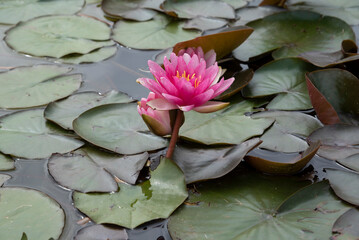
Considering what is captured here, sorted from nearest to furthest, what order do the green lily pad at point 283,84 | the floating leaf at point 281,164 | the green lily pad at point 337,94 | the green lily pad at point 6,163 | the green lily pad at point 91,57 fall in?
the floating leaf at point 281,164
the green lily pad at point 6,163
the green lily pad at point 337,94
the green lily pad at point 283,84
the green lily pad at point 91,57

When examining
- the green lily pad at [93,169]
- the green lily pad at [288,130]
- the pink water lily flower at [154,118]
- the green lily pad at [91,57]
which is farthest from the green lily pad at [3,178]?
the green lily pad at [288,130]

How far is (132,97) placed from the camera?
2.28 meters

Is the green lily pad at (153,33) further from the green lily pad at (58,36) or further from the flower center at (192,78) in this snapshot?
the flower center at (192,78)

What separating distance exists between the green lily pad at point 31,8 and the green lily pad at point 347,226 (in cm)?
224

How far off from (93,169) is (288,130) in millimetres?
875

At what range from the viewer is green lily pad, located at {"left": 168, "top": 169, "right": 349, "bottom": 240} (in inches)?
60.7

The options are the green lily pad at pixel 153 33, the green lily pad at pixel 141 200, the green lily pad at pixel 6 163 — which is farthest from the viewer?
the green lily pad at pixel 153 33

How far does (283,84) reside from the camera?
90.7 inches

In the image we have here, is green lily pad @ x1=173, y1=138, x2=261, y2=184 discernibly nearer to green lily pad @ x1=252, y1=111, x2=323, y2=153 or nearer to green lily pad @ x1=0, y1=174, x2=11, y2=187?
green lily pad @ x1=252, y1=111, x2=323, y2=153

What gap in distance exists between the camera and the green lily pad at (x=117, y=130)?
190 centimetres

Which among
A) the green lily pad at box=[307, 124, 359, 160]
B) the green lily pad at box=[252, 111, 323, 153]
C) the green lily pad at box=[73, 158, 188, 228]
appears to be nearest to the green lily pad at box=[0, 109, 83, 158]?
the green lily pad at box=[73, 158, 188, 228]

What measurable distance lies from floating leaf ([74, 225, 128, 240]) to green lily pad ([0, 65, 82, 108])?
0.88 meters

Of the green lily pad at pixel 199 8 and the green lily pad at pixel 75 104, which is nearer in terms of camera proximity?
the green lily pad at pixel 75 104

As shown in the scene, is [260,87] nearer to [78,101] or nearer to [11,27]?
[78,101]
